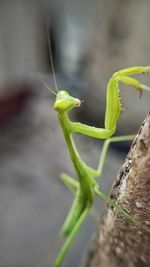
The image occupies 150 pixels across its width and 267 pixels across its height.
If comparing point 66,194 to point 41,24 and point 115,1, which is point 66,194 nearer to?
point 115,1

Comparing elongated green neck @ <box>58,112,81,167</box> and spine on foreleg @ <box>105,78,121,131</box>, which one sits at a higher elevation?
spine on foreleg @ <box>105,78,121,131</box>

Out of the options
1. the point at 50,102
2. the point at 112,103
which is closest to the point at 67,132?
the point at 112,103

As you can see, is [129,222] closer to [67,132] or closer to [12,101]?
[67,132]

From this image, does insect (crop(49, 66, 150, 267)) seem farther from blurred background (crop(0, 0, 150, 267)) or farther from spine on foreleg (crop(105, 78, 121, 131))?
blurred background (crop(0, 0, 150, 267))

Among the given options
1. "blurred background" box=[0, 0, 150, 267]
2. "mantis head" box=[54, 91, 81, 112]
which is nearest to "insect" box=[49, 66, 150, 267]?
"mantis head" box=[54, 91, 81, 112]

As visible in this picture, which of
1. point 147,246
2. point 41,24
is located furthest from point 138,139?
point 41,24
